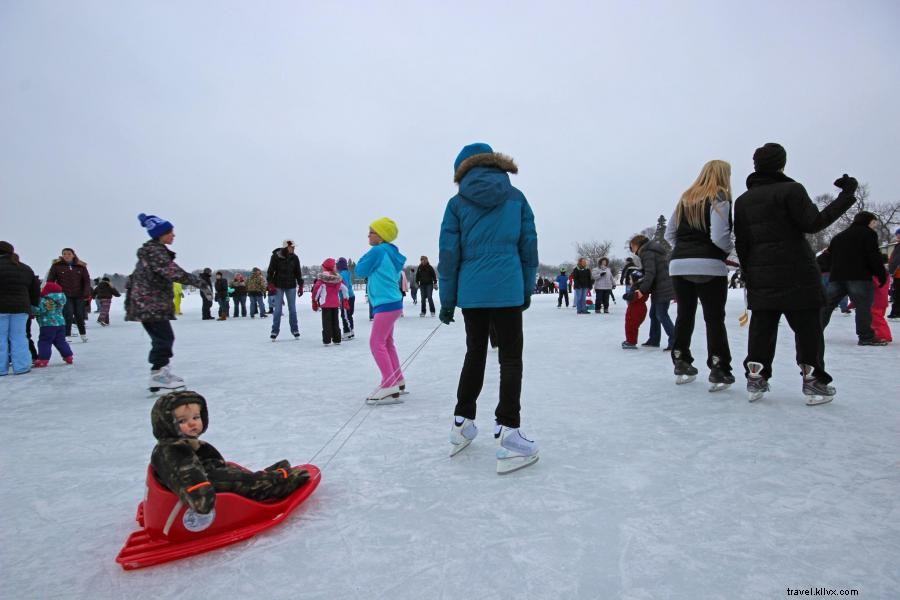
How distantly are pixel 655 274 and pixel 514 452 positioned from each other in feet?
16.5

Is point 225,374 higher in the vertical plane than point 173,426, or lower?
lower

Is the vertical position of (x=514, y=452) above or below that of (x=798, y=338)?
below

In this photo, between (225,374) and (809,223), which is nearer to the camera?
(809,223)

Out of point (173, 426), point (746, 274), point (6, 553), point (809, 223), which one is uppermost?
point (809, 223)

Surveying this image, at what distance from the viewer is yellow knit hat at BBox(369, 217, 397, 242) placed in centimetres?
464

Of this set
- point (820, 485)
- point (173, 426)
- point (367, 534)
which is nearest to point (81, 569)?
point (173, 426)

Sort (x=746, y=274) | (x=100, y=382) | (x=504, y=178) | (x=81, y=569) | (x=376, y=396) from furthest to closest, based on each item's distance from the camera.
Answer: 1. (x=100, y=382)
2. (x=376, y=396)
3. (x=746, y=274)
4. (x=504, y=178)
5. (x=81, y=569)

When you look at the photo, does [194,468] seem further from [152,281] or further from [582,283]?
[582,283]

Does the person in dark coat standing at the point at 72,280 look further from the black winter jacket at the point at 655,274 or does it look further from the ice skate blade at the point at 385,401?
the black winter jacket at the point at 655,274

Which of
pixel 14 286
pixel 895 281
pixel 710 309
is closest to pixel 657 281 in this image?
pixel 710 309

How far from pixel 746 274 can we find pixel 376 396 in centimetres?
313

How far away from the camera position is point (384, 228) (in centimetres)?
465

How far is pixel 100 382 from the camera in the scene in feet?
18.6

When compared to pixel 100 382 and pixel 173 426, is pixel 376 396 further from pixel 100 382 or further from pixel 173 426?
pixel 100 382
